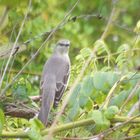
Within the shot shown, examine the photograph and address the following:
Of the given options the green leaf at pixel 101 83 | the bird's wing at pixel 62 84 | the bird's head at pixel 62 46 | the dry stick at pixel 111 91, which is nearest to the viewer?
the dry stick at pixel 111 91

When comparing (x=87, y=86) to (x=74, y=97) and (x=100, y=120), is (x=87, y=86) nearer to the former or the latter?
(x=74, y=97)

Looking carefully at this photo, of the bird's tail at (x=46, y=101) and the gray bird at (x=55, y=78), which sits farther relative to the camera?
the gray bird at (x=55, y=78)

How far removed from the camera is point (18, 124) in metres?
4.59

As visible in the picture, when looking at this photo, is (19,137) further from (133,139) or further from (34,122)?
(133,139)

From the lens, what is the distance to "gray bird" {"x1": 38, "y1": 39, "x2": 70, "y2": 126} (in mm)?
5621

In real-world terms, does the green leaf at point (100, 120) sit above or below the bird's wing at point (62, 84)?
below

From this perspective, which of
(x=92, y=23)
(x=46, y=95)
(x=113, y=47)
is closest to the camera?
(x=46, y=95)

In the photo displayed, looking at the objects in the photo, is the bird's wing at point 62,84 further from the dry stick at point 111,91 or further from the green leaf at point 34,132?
the green leaf at point 34,132

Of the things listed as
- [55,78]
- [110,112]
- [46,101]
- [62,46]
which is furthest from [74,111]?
[62,46]

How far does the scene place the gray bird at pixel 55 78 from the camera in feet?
18.4

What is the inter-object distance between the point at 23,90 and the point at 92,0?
Result: 5.58 meters

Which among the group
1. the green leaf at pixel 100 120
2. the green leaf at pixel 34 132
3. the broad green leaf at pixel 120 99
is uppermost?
the broad green leaf at pixel 120 99

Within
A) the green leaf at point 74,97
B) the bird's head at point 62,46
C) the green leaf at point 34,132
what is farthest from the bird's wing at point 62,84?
the green leaf at point 34,132

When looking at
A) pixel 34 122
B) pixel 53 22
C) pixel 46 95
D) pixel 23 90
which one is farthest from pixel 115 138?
pixel 53 22
